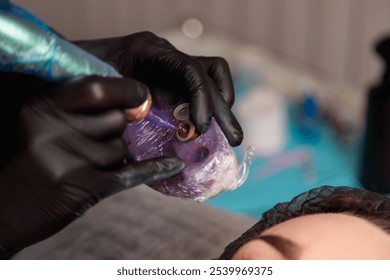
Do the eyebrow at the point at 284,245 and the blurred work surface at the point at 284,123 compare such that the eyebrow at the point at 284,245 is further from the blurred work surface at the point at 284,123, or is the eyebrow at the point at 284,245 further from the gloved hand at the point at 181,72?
the blurred work surface at the point at 284,123

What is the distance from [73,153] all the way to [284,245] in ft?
1.24

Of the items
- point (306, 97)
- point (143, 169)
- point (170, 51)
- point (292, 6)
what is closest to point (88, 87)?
point (143, 169)

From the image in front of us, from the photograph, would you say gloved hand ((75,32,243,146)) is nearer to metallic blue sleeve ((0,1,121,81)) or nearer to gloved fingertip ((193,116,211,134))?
gloved fingertip ((193,116,211,134))

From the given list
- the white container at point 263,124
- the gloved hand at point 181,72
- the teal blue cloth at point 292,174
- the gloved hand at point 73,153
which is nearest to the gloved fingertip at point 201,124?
the gloved hand at point 181,72

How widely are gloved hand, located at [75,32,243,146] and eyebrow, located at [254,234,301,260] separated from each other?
0.18 metres

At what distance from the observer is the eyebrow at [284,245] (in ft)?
3.33

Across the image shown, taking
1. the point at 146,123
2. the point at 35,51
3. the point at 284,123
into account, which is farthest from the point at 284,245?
the point at 284,123

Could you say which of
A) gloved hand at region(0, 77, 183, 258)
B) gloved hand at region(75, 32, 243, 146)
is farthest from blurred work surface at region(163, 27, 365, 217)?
gloved hand at region(0, 77, 183, 258)

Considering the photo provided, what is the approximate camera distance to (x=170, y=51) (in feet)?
3.84

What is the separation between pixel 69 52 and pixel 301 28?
5.56ft

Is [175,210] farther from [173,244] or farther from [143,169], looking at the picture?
[143,169]

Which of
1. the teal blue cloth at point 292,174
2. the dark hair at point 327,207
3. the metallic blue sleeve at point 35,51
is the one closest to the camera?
the metallic blue sleeve at point 35,51

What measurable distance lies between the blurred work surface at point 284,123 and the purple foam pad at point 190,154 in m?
0.81

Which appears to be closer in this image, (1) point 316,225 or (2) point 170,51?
(1) point 316,225
